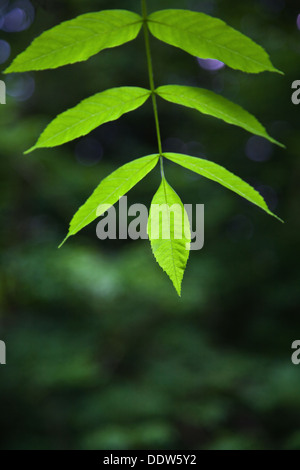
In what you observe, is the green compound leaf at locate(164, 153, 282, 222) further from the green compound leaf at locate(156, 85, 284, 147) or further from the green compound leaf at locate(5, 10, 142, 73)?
the green compound leaf at locate(5, 10, 142, 73)

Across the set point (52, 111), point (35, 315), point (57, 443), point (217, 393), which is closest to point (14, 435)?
point (57, 443)

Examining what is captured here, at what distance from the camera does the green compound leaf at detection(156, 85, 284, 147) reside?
48 centimetres

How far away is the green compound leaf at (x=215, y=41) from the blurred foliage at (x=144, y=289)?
5.74ft

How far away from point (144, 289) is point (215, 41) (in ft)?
8.24

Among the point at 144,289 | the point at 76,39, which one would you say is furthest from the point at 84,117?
the point at 144,289

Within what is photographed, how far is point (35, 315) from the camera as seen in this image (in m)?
3.69

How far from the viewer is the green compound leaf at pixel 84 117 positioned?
47cm

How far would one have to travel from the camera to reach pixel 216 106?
49cm

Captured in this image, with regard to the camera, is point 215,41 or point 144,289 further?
point 144,289

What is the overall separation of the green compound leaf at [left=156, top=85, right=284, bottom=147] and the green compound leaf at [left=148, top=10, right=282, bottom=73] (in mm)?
41

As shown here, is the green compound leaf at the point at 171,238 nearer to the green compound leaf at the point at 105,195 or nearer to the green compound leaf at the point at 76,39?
the green compound leaf at the point at 105,195

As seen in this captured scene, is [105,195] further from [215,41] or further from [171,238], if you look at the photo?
[215,41]

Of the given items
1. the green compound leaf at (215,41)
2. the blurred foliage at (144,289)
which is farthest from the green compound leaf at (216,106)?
the blurred foliage at (144,289)

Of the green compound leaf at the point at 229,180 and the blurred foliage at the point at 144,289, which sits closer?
the green compound leaf at the point at 229,180
